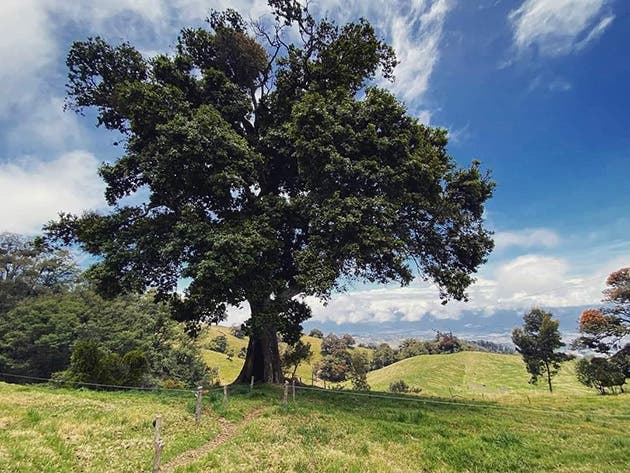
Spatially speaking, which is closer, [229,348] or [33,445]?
[33,445]

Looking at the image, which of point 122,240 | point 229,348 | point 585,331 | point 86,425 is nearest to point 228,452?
point 86,425

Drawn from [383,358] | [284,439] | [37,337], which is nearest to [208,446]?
[284,439]

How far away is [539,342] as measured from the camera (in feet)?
167

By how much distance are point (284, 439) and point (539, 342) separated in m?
51.3

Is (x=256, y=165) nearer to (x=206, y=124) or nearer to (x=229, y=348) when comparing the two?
(x=206, y=124)

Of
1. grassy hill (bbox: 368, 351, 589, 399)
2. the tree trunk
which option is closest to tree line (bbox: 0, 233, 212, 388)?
the tree trunk

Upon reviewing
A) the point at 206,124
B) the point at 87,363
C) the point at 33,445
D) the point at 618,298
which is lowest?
the point at 33,445

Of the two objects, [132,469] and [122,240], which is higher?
[122,240]

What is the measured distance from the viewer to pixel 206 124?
20.7 m

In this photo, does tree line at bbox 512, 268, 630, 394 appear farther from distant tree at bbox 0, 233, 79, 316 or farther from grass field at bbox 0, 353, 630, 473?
distant tree at bbox 0, 233, 79, 316

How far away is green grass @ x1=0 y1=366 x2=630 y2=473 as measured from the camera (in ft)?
34.2

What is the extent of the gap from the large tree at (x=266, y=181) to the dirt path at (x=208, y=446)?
689 cm

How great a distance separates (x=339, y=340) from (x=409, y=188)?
145985mm

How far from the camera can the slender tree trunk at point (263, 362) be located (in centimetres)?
2719
